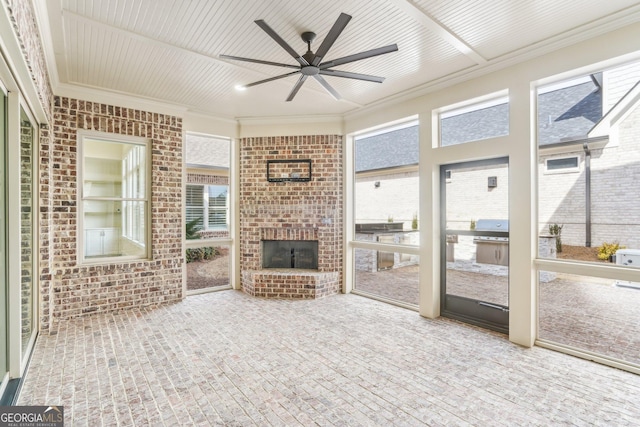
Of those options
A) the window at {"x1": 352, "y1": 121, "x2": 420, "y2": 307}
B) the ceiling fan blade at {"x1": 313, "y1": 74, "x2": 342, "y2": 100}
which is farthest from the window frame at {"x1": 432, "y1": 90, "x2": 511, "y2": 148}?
the ceiling fan blade at {"x1": 313, "y1": 74, "x2": 342, "y2": 100}

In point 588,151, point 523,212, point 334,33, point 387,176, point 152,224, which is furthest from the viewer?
point 387,176

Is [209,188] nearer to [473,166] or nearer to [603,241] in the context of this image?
[473,166]

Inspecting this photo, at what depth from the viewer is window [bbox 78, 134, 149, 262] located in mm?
4547

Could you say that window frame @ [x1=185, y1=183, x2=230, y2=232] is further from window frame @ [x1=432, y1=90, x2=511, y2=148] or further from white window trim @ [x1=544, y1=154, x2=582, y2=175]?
white window trim @ [x1=544, y1=154, x2=582, y2=175]

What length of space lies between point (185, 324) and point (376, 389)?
259cm

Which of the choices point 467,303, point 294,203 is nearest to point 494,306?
point 467,303

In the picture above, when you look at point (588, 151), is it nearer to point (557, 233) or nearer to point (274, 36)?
point (557, 233)

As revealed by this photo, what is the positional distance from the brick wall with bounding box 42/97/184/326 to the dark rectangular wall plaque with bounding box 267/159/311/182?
4.86ft

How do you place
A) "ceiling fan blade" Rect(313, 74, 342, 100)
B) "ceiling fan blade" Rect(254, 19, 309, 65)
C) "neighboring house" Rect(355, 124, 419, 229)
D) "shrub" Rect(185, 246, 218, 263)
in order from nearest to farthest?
"ceiling fan blade" Rect(254, 19, 309, 65)
"ceiling fan blade" Rect(313, 74, 342, 100)
"neighboring house" Rect(355, 124, 419, 229)
"shrub" Rect(185, 246, 218, 263)

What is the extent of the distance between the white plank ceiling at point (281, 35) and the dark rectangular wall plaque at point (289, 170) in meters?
1.49

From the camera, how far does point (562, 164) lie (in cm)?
344

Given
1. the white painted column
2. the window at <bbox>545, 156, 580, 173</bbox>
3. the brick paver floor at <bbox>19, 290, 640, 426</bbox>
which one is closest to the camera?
the brick paver floor at <bbox>19, 290, 640, 426</bbox>

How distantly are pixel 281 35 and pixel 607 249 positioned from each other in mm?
3747

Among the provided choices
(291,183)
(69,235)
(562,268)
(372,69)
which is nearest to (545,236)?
(562,268)
